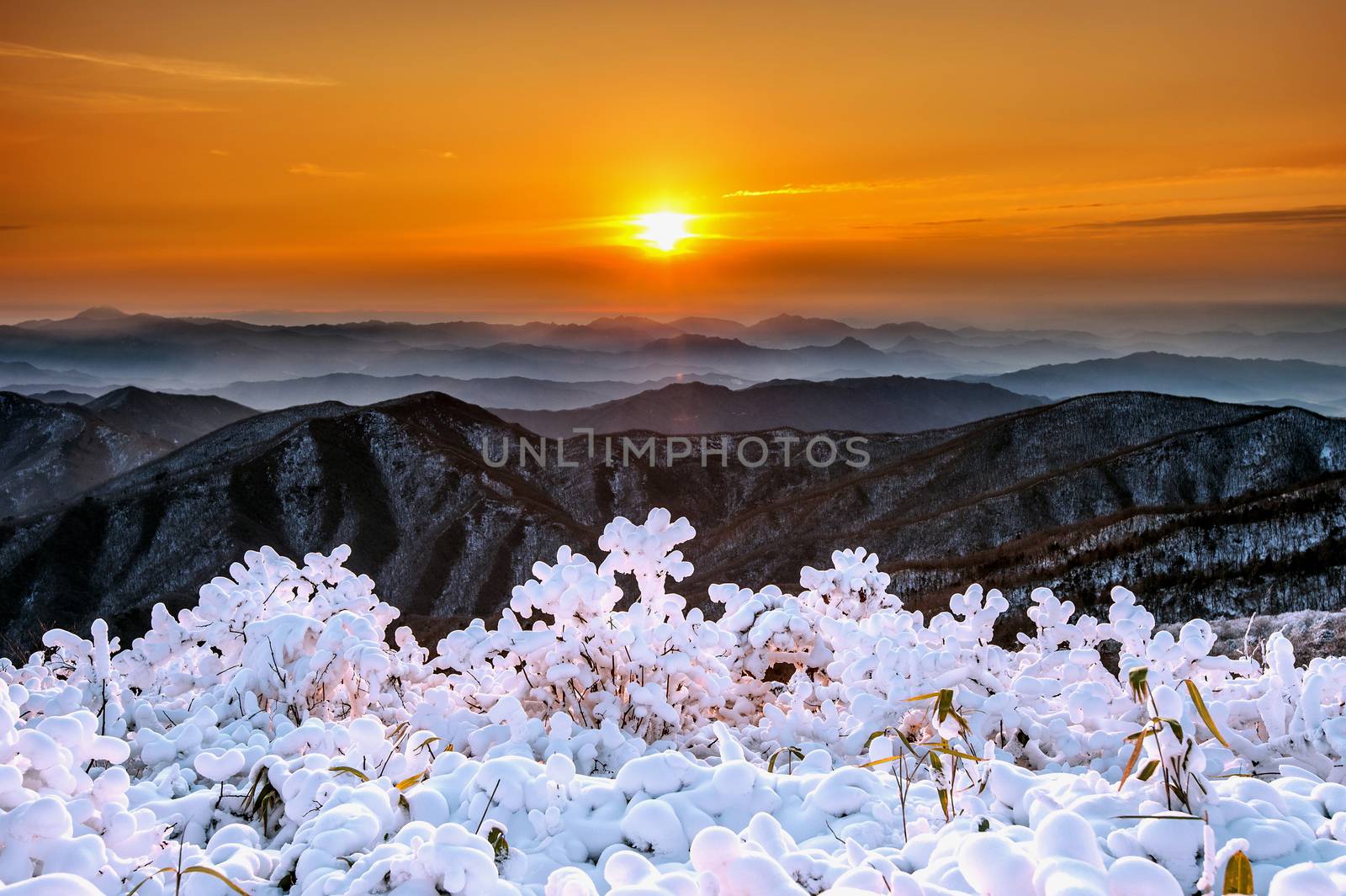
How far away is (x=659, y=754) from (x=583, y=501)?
297 feet

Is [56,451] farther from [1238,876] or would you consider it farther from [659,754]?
[1238,876]

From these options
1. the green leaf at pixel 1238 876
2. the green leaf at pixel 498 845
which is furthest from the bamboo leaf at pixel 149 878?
the green leaf at pixel 1238 876

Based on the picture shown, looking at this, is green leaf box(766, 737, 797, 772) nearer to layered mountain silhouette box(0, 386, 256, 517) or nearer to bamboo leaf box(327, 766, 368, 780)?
bamboo leaf box(327, 766, 368, 780)

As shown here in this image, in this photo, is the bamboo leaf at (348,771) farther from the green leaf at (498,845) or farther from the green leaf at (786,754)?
the green leaf at (786,754)

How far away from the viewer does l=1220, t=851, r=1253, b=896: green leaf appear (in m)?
2.61

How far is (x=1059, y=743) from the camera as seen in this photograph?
597 centimetres

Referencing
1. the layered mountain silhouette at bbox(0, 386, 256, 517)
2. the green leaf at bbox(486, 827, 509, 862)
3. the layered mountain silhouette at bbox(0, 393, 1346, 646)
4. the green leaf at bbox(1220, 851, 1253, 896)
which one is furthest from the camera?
the layered mountain silhouette at bbox(0, 386, 256, 517)

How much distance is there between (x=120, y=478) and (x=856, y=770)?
107m

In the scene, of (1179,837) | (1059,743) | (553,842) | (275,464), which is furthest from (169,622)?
(275,464)

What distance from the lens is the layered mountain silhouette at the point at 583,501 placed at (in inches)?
2495

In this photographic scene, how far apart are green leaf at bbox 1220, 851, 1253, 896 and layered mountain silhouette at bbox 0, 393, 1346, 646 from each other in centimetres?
4119

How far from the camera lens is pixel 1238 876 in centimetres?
263

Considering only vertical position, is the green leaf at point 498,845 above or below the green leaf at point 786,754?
above

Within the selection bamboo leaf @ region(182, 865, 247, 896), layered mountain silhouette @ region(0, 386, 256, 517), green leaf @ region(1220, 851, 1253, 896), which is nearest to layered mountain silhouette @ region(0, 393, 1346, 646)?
green leaf @ region(1220, 851, 1253, 896)
